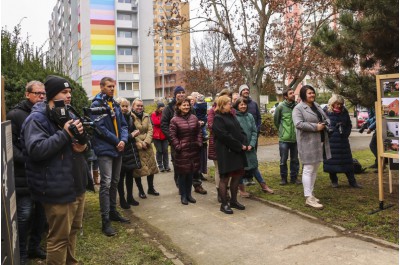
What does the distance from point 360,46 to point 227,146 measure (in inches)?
115

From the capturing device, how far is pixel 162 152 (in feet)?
31.2

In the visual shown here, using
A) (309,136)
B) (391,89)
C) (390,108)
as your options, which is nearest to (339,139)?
(309,136)

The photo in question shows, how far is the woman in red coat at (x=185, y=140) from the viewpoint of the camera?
20.5 ft

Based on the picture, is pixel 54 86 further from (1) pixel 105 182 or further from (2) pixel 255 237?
(2) pixel 255 237

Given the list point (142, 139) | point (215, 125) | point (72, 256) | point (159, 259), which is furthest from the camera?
point (142, 139)

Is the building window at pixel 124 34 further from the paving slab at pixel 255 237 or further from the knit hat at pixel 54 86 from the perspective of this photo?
the knit hat at pixel 54 86

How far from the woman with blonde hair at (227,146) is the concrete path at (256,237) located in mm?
482

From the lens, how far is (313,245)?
4367mm

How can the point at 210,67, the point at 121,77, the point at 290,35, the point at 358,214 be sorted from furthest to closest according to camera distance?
the point at 121,77, the point at 210,67, the point at 290,35, the point at 358,214

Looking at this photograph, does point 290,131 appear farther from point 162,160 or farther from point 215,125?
point 162,160

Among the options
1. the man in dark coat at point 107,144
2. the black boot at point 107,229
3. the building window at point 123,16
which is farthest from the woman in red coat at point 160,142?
the building window at point 123,16

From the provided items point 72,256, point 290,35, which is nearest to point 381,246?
point 72,256

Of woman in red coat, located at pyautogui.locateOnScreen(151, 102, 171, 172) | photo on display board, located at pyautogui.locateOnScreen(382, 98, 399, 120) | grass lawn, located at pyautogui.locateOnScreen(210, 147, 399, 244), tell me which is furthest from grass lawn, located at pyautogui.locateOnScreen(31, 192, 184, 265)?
woman in red coat, located at pyautogui.locateOnScreen(151, 102, 171, 172)

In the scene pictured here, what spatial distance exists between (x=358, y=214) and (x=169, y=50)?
4649 inches
